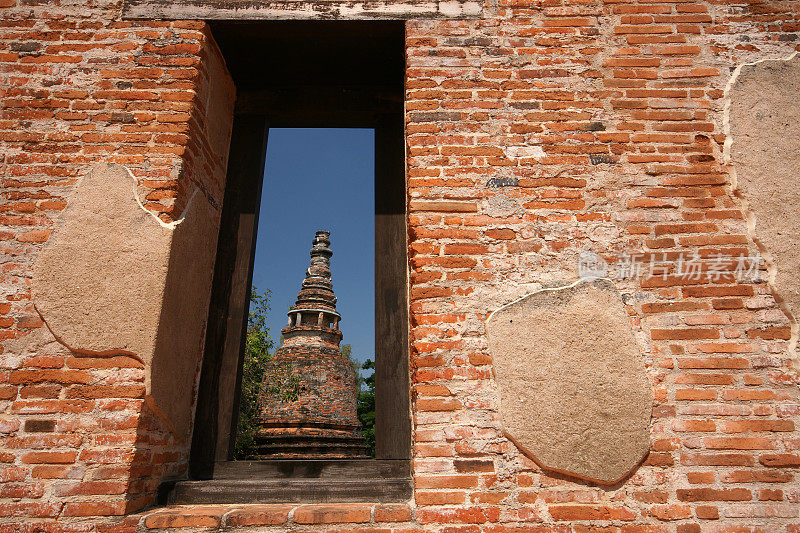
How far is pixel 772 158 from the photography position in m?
2.54

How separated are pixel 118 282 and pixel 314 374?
13.1 meters

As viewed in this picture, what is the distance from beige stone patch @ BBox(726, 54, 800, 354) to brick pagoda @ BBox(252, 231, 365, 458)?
8.94 metres

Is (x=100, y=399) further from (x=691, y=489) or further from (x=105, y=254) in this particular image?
(x=691, y=489)

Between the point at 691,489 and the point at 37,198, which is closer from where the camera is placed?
the point at 691,489

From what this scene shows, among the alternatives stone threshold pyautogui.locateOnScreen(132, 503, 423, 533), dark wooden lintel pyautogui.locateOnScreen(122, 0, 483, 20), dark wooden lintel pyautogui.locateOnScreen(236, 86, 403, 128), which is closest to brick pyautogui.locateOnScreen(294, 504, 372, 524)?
stone threshold pyautogui.locateOnScreen(132, 503, 423, 533)

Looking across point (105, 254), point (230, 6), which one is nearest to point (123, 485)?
point (105, 254)

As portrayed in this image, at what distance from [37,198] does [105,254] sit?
55cm

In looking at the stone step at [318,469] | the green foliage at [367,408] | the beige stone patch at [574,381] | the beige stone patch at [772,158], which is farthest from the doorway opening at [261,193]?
the green foliage at [367,408]

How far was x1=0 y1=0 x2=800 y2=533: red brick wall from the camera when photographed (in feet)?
6.87

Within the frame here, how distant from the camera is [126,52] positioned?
2771 millimetres

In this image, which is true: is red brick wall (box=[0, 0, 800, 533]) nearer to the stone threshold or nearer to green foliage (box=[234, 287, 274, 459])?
the stone threshold

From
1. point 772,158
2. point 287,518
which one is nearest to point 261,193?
point 287,518

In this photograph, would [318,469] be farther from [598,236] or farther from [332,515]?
[598,236]

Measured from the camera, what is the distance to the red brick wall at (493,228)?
209 cm
